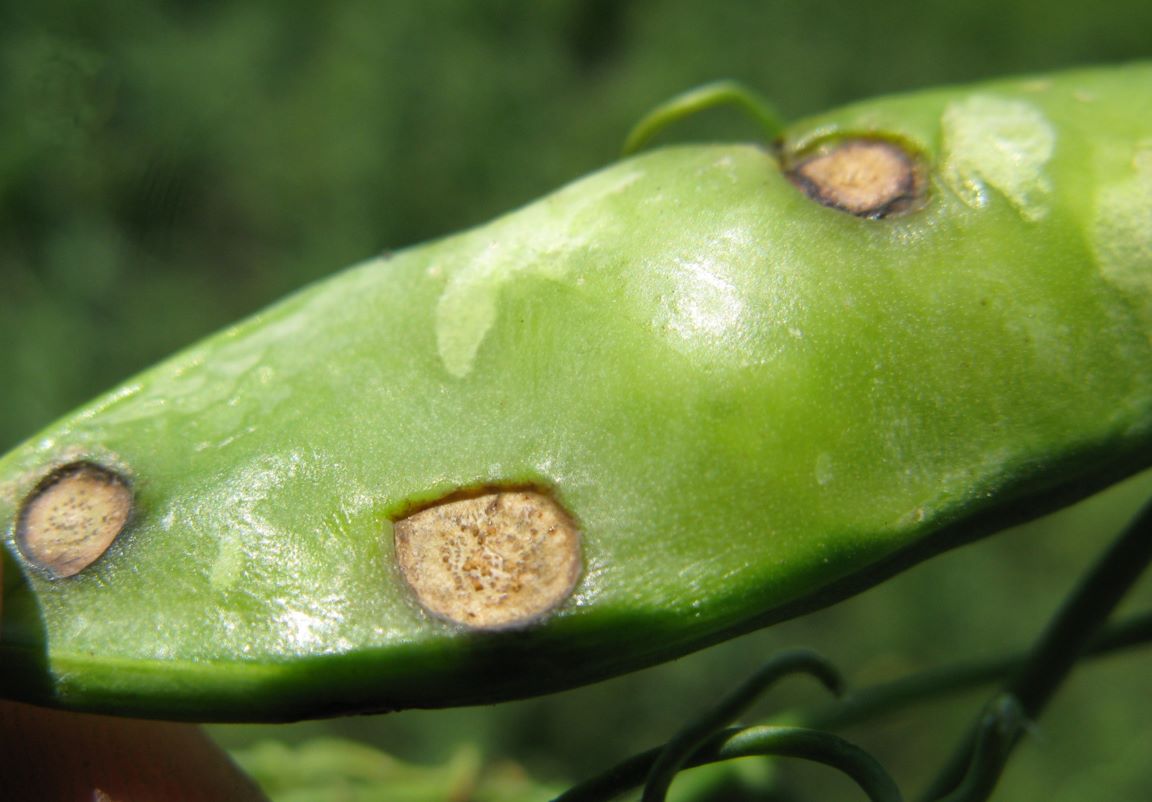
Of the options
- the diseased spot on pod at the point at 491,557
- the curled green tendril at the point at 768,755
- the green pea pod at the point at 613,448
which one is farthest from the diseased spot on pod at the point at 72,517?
the curled green tendril at the point at 768,755

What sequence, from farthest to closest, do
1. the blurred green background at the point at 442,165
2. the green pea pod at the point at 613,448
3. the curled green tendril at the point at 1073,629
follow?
1. the blurred green background at the point at 442,165
2. the curled green tendril at the point at 1073,629
3. the green pea pod at the point at 613,448

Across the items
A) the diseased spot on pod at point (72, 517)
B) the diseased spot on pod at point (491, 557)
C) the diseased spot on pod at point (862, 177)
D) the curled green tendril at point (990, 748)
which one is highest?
the diseased spot on pod at point (862, 177)

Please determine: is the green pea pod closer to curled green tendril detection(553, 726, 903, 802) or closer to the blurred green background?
curled green tendril detection(553, 726, 903, 802)

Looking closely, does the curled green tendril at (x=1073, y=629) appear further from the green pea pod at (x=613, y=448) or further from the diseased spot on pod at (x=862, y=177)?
the diseased spot on pod at (x=862, y=177)

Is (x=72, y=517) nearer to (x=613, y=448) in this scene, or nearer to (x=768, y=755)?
(x=613, y=448)

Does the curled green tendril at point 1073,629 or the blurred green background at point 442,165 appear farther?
the blurred green background at point 442,165

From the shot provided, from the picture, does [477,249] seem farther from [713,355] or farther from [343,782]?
[343,782]

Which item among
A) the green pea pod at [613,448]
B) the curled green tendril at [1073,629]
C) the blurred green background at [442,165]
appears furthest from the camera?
the blurred green background at [442,165]

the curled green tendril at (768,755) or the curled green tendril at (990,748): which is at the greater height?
the curled green tendril at (768,755)

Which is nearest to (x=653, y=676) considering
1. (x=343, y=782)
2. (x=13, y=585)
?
(x=343, y=782)
